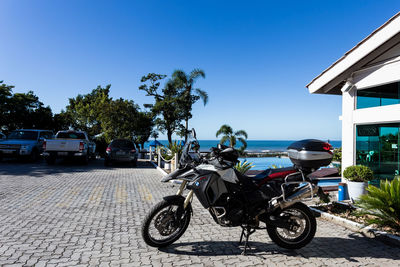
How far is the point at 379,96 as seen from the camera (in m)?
7.23

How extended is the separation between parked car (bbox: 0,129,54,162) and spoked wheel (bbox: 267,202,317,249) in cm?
1607

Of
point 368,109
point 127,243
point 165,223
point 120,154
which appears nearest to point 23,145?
point 120,154

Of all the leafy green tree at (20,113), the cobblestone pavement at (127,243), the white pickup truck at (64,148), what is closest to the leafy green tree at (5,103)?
the leafy green tree at (20,113)

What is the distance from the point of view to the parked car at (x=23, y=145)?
15.4 m

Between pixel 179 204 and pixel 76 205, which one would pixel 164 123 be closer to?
pixel 76 205

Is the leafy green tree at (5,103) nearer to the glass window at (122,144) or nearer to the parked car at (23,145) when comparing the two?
the parked car at (23,145)

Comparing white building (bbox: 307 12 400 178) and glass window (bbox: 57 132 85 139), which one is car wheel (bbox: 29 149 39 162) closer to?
glass window (bbox: 57 132 85 139)

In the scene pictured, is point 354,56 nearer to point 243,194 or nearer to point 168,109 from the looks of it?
point 243,194

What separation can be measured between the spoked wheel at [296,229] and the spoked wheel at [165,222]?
125 centimetres

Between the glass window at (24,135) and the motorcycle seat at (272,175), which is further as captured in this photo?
the glass window at (24,135)

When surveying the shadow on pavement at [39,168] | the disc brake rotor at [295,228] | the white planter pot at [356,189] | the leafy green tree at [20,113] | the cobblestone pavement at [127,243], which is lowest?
the cobblestone pavement at [127,243]

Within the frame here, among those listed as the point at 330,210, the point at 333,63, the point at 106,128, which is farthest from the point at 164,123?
the point at 330,210

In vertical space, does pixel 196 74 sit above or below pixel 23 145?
above

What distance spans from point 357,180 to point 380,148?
158 centimetres
